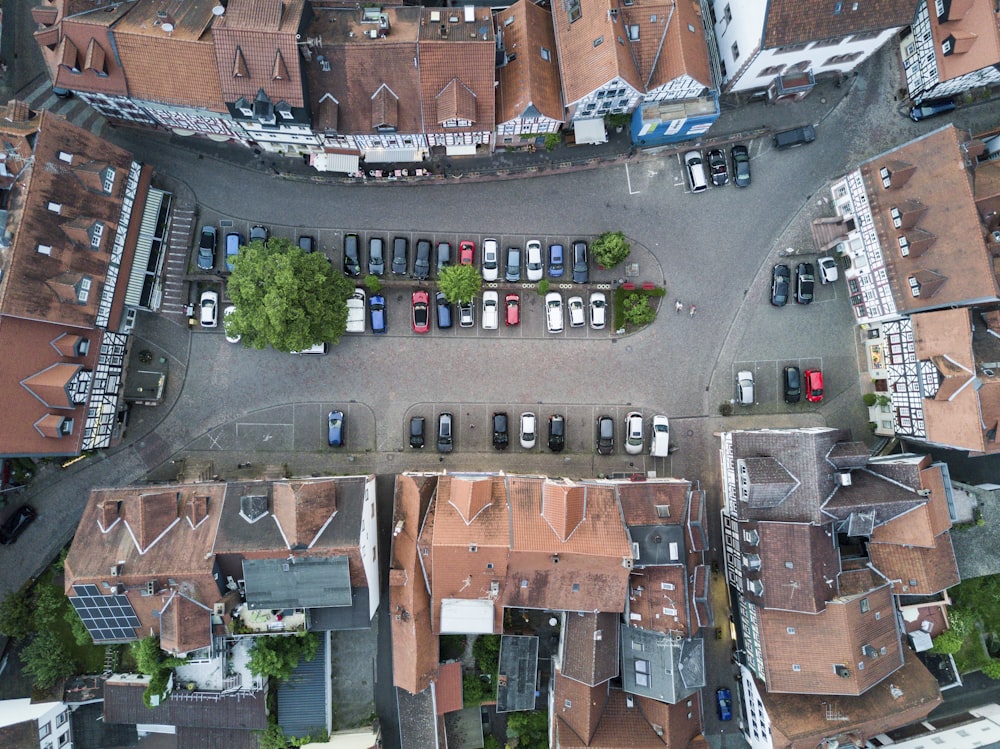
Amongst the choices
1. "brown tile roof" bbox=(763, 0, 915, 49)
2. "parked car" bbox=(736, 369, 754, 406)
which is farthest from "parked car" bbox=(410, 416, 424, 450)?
"brown tile roof" bbox=(763, 0, 915, 49)

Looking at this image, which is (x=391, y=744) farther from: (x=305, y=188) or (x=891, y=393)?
(x=891, y=393)

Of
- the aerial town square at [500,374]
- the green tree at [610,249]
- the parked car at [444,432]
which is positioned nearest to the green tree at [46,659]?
the aerial town square at [500,374]

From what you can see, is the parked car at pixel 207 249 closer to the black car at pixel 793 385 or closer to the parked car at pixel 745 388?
the parked car at pixel 745 388

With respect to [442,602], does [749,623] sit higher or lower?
lower

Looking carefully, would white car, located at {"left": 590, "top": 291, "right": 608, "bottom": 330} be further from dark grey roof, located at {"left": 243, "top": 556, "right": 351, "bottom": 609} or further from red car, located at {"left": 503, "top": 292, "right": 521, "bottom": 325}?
dark grey roof, located at {"left": 243, "top": 556, "right": 351, "bottom": 609}

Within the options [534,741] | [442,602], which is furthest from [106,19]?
[534,741]

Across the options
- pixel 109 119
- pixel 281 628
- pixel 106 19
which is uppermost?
pixel 106 19

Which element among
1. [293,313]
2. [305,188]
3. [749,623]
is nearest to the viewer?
[293,313]
